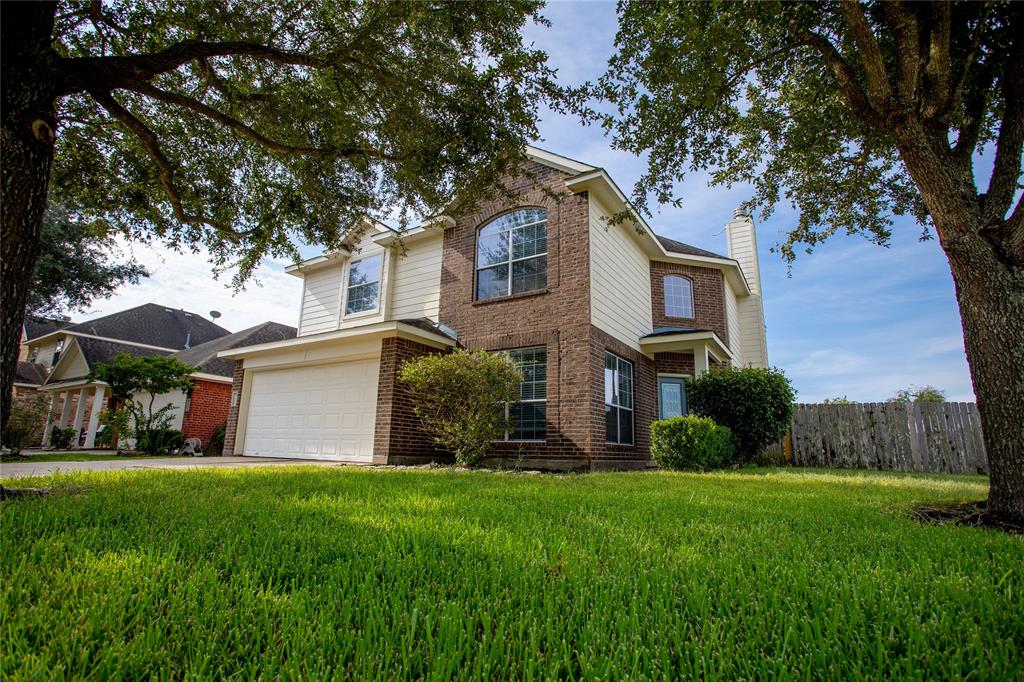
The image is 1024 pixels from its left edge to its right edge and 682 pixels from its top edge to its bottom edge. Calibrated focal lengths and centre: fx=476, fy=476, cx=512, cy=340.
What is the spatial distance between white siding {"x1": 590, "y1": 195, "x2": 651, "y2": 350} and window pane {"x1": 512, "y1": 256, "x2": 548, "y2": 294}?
1101 millimetres

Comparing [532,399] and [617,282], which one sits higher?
[617,282]

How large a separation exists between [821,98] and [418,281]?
907cm

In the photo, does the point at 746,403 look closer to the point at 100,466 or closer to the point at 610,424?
the point at 610,424

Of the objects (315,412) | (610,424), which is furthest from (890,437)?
(315,412)

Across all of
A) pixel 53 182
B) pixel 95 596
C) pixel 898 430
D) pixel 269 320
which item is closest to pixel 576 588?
pixel 95 596

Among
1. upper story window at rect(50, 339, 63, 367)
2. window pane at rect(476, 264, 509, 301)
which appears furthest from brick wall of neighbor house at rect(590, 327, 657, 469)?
upper story window at rect(50, 339, 63, 367)

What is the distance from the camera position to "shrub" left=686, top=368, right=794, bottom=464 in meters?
10.8

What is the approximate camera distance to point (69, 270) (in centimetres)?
1819

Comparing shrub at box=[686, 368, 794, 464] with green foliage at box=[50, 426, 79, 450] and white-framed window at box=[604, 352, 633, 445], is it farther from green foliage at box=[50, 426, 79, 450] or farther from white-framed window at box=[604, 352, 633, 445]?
green foliage at box=[50, 426, 79, 450]

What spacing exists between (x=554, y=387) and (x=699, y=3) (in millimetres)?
6493

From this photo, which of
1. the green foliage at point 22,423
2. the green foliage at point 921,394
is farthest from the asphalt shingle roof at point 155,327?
the green foliage at point 921,394

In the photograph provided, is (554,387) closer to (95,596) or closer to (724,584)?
(724,584)

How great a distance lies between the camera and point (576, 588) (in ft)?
6.43

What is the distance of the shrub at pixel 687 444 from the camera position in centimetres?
912
